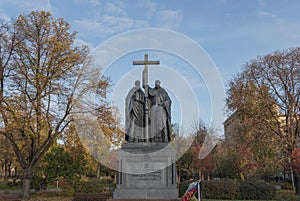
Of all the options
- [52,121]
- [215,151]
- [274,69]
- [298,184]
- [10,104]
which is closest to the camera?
[10,104]

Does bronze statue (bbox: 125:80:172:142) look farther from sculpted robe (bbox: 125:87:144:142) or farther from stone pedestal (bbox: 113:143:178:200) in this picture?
stone pedestal (bbox: 113:143:178:200)

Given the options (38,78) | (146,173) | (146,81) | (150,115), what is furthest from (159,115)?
(38,78)

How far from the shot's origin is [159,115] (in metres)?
12.2

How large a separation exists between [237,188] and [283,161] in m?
5.26

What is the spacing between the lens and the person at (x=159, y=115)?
12.2 metres

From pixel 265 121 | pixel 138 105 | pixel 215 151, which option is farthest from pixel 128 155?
pixel 215 151

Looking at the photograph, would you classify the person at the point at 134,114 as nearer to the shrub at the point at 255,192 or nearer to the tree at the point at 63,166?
the shrub at the point at 255,192

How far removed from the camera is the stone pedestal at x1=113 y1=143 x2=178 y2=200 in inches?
428

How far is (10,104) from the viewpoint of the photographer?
57.7 feet

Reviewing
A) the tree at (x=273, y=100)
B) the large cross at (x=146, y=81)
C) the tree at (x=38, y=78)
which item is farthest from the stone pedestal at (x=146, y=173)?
the tree at (x=273, y=100)

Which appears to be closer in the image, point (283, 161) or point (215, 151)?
point (283, 161)

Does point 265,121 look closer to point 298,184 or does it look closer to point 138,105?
point 298,184

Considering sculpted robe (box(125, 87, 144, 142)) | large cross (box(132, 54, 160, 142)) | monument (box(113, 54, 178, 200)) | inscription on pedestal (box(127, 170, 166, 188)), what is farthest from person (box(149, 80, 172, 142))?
inscription on pedestal (box(127, 170, 166, 188))

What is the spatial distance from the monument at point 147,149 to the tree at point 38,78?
7857 mm
